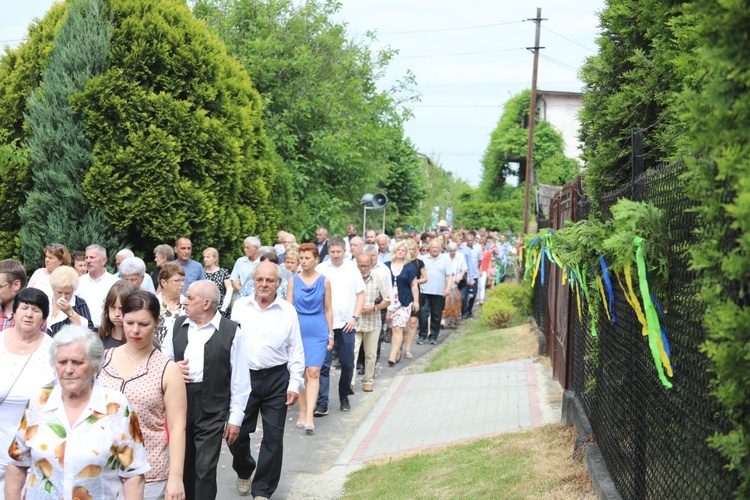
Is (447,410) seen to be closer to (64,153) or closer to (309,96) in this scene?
(64,153)

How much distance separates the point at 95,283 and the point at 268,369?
2819 mm

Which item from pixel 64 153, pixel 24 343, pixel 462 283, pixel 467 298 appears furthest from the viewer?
pixel 467 298

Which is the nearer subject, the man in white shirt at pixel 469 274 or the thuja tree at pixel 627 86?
the thuja tree at pixel 627 86

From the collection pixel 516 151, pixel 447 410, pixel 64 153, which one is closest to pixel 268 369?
pixel 447 410

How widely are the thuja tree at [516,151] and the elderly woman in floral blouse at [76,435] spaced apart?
46355 mm

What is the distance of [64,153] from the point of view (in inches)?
541

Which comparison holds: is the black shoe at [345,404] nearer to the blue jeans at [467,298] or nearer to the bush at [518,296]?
the bush at [518,296]

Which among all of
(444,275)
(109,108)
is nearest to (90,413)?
(109,108)

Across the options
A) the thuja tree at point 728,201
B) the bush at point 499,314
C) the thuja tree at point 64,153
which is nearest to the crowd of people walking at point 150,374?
the thuja tree at point 64,153

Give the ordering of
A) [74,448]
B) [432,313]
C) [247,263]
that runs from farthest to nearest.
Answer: [432,313] → [247,263] → [74,448]

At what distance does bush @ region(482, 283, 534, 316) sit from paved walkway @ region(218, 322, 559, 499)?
234 inches

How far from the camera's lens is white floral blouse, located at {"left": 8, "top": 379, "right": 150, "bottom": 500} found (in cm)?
432

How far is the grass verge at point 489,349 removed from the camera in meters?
15.3

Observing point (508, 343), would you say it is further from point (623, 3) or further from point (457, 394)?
point (623, 3)
